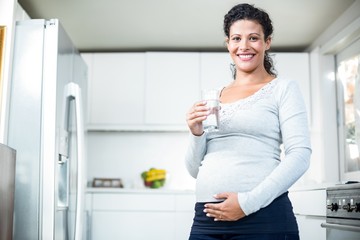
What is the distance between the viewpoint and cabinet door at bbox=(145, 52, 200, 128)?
437cm

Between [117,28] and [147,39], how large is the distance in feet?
1.07

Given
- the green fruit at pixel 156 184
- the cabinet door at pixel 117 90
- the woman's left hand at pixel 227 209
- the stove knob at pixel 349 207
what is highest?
the cabinet door at pixel 117 90

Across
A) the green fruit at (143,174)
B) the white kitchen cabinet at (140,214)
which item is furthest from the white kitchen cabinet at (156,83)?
the white kitchen cabinet at (140,214)

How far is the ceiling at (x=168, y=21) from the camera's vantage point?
11.9 feet

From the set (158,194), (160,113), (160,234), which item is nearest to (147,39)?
(160,113)

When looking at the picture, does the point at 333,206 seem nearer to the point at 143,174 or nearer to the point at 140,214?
the point at 140,214

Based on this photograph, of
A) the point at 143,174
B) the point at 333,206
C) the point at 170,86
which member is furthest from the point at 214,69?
the point at 333,206

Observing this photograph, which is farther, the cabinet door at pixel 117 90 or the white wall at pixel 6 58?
the cabinet door at pixel 117 90

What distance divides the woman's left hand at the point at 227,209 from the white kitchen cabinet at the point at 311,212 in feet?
4.45

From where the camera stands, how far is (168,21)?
3.96m

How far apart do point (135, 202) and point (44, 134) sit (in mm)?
1597

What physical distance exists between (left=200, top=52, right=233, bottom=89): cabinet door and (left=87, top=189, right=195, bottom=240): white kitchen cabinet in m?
0.99

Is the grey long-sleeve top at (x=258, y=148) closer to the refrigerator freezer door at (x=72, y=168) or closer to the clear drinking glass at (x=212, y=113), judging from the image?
the clear drinking glass at (x=212, y=113)

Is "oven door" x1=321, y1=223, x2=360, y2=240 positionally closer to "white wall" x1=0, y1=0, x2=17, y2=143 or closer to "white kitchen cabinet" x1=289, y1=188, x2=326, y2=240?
"white kitchen cabinet" x1=289, y1=188, x2=326, y2=240
